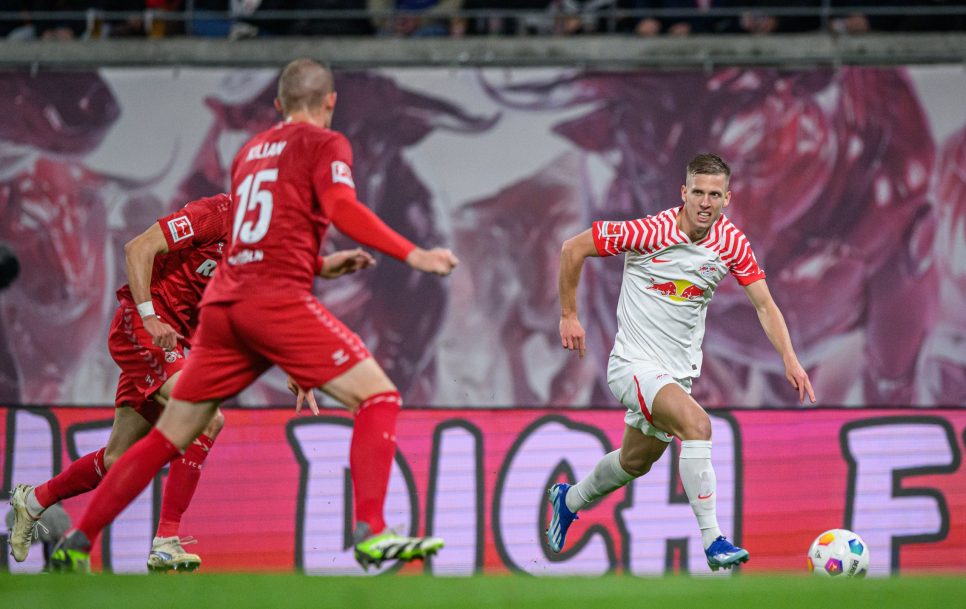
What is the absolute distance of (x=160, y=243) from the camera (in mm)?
6770

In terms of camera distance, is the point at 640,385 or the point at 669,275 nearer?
the point at 640,385

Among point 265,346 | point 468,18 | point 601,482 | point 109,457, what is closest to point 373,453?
point 265,346

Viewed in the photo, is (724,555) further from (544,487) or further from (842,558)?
(544,487)

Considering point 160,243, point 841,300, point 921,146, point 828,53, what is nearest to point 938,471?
point 841,300

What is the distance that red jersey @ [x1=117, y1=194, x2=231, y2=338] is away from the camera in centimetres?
690

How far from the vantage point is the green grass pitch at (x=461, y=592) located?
4.46m

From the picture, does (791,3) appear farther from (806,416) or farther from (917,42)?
(806,416)

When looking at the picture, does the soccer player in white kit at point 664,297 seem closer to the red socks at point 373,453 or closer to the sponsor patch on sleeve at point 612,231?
the sponsor patch on sleeve at point 612,231

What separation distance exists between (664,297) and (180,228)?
2.76 metres

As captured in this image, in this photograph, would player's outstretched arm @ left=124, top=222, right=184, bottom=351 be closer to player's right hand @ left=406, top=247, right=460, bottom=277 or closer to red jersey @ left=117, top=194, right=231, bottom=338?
red jersey @ left=117, top=194, right=231, bottom=338

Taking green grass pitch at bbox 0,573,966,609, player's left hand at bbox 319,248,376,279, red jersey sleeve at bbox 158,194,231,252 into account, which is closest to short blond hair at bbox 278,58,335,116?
player's left hand at bbox 319,248,376,279

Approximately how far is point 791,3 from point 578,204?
9.41 feet

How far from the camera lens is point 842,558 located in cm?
726

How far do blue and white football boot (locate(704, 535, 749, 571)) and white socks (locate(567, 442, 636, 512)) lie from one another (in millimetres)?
1085
